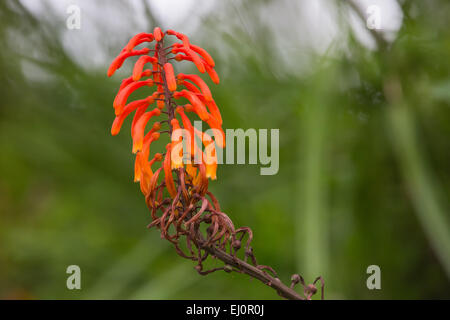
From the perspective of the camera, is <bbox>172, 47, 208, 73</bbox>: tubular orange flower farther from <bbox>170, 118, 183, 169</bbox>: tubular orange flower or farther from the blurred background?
the blurred background

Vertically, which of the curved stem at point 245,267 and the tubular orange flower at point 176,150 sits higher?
the tubular orange flower at point 176,150

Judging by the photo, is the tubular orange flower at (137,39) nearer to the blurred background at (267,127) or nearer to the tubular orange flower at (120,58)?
the tubular orange flower at (120,58)

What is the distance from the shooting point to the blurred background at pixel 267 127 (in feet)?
4.26

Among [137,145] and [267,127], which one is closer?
[137,145]

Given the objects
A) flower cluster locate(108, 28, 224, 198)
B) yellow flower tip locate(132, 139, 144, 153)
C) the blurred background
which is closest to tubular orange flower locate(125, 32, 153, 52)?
flower cluster locate(108, 28, 224, 198)

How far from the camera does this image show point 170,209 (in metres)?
0.50

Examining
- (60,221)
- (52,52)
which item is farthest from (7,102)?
(60,221)

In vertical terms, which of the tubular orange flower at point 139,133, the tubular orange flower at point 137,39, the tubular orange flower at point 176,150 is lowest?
the tubular orange flower at point 176,150

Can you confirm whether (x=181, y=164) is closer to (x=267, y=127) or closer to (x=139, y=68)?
(x=139, y=68)

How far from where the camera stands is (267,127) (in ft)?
4.77

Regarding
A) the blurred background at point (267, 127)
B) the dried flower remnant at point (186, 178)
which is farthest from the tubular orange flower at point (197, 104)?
the blurred background at point (267, 127)

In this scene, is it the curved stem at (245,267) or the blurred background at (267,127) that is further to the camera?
the blurred background at (267,127)

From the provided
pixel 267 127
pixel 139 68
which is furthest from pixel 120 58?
pixel 267 127

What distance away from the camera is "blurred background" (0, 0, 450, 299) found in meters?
1.30
